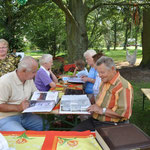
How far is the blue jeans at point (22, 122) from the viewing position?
2.11m

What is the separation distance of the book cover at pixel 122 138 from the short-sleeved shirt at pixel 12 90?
138 centimetres

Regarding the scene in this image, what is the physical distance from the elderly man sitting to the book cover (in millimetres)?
1203

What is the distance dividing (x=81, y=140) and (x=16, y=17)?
10.2 meters

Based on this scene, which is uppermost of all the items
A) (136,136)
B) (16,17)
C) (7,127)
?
(16,17)

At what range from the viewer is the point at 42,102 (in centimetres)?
224

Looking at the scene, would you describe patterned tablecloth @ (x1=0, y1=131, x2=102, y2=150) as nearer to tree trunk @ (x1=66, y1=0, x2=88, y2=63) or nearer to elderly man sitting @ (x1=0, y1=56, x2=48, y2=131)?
elderly man sitting @ (x1=0, y1=56, x2=48, y2=131)

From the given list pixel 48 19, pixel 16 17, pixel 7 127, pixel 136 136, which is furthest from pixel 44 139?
pixel 48 19

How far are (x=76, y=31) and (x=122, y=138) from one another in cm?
708

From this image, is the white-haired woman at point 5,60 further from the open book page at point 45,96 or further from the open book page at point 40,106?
the open book page at point 40,106

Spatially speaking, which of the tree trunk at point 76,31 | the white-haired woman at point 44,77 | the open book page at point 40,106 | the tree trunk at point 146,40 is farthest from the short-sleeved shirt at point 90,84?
the tree trunk at point 146,40

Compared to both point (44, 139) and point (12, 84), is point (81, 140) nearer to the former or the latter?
point (44, 139)

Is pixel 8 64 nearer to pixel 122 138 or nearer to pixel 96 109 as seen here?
pixel 96 109

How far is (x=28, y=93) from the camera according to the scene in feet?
8.11

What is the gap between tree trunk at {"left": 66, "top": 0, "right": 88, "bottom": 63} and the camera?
303 inches
